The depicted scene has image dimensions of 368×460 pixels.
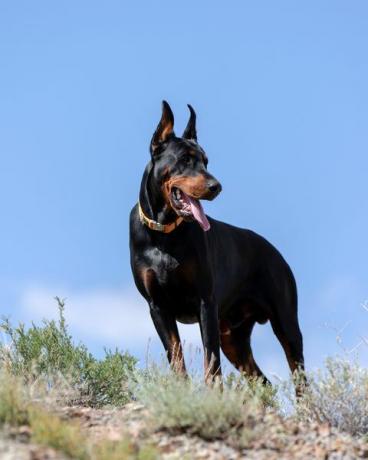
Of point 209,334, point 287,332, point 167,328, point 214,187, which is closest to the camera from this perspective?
point 214,187

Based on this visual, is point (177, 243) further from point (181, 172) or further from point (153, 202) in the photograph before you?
point (181, 172)

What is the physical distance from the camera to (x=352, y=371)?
8.29m

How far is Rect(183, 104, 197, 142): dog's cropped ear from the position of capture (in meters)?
9.77

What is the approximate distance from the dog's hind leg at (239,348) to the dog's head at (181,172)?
88.7 inches

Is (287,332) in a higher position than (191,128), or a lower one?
lower

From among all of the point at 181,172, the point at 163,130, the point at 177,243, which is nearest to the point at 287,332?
the point at 177,243

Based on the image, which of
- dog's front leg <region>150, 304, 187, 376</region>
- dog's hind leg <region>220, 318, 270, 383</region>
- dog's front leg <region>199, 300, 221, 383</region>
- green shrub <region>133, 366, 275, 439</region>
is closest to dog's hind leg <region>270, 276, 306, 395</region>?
dog's hind leg <region>220, 318, 270, 383</region>

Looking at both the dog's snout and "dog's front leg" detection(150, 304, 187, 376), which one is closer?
the dog's snout

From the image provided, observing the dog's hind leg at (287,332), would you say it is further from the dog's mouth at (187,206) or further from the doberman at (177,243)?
the dog's mouth at (187,206)

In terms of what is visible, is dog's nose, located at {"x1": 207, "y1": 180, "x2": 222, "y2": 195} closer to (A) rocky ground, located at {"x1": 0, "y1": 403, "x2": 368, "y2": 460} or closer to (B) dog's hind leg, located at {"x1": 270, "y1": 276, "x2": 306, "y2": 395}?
(A) rocky ground, located at {"x1": 0, "y1": 403, "x2": 368, "y2": 460}

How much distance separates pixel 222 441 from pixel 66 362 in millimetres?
4666

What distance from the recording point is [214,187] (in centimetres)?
870

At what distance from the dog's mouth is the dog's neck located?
18 centimetres

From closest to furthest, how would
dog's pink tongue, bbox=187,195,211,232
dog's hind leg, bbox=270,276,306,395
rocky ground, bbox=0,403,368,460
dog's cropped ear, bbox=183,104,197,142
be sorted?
rocky ground, bbox=0,403,368,460 → dog's pink tongue, bbox=187,195,211,232 → dog's cropped ear, bbox=183,104,197,142 → dog's hind leg, bbox=270,276,306,395
